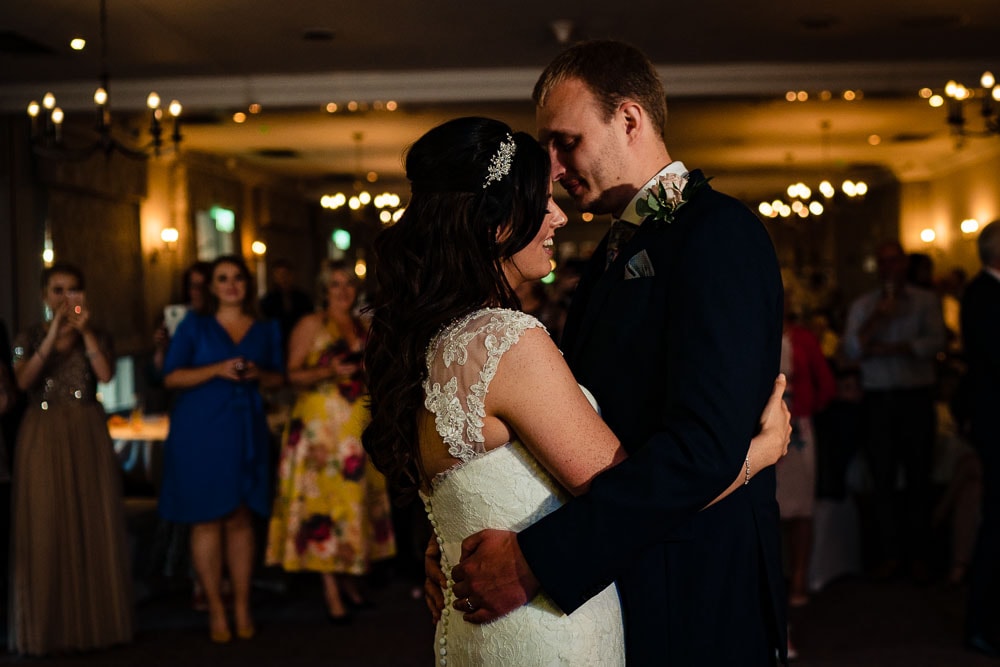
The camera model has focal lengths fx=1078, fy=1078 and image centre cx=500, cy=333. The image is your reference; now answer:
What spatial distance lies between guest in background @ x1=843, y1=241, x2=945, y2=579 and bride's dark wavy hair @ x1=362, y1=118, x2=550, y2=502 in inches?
186

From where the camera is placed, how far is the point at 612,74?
5.83 ft

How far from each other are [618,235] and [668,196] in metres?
0.18

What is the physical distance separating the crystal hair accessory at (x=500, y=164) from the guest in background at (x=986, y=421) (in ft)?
11.8

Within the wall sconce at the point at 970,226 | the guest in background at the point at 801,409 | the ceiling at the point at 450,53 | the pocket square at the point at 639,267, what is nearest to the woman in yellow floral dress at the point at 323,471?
the guest in background at the point at 801,409

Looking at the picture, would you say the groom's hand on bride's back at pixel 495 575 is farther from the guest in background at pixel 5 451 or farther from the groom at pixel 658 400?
the guest in background at pixel 5 451

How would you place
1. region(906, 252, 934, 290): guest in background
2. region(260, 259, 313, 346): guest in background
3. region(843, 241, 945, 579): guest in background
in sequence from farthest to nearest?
region(260, 259, 313, 346): guest in background
region(906, 252, 934, 290): guest in background
region(843, 241, 945, 579): guest in background

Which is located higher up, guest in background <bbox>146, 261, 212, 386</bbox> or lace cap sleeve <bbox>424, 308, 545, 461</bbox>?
guest in background <bbox>146, 261, 212, 386</bbox>

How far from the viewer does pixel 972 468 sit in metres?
5.69

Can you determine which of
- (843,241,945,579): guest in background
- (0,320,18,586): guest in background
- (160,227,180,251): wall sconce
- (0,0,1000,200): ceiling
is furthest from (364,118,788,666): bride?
(160,227,180,251): wall sconce

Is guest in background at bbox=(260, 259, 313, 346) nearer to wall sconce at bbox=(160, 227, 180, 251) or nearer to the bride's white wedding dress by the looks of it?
wall sconce at bbox=(160, 227, 180, 251)

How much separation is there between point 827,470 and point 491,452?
486 centimetres

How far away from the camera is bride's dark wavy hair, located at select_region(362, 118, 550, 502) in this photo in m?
1.60

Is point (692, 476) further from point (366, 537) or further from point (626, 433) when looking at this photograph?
point (366, 537)

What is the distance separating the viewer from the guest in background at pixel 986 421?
453cm
